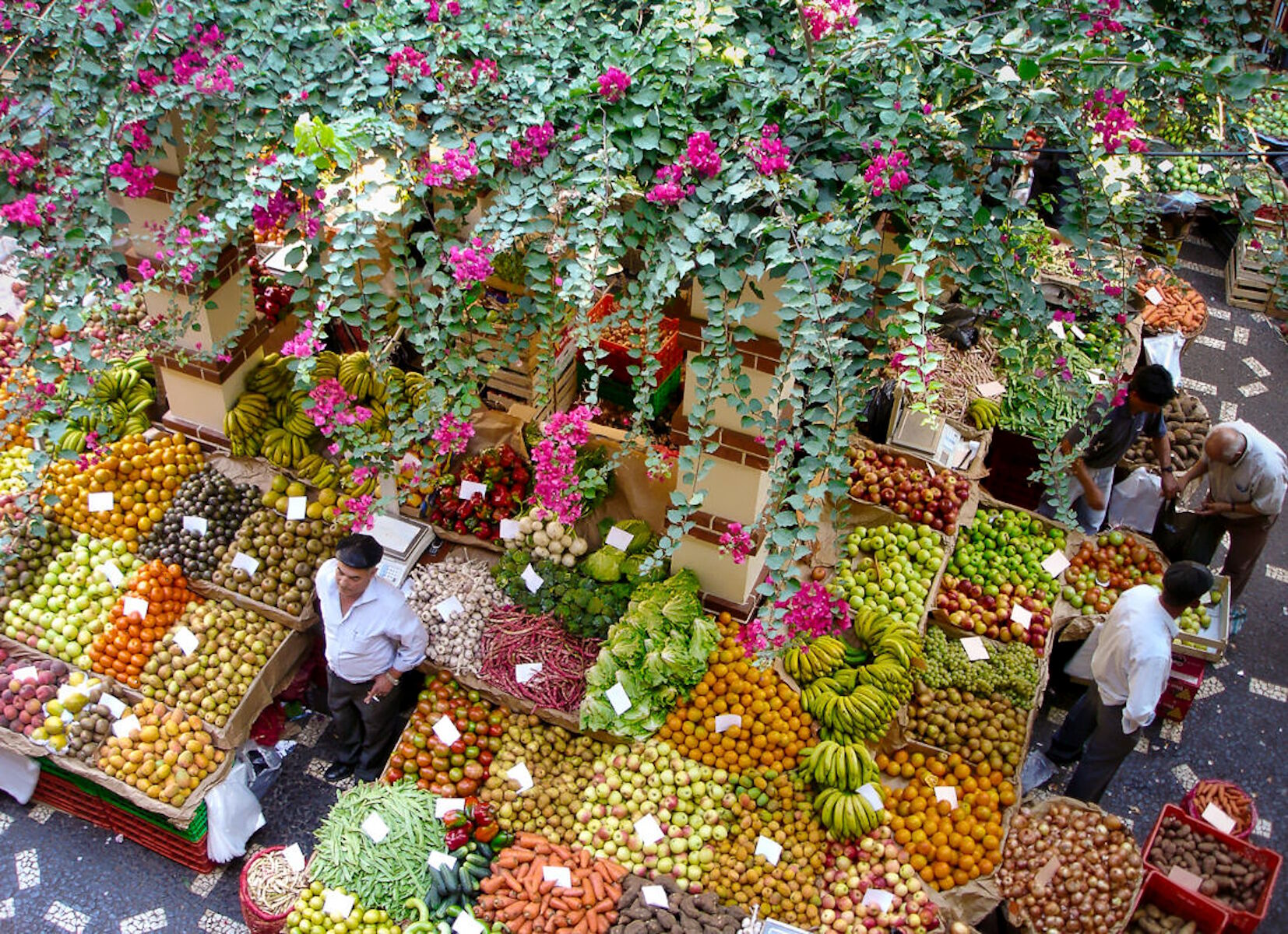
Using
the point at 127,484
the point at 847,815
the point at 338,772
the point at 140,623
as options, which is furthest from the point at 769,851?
the point at 127,484

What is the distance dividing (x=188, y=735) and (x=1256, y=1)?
20.5 feet

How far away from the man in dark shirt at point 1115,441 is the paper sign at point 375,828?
4.16 metres

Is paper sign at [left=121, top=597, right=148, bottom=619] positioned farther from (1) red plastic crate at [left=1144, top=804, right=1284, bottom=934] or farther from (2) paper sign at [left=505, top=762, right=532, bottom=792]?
(1) red plastic crate at [left=1144, top=804, right=1284, bottom=934]

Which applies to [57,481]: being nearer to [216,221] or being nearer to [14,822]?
[14,822]

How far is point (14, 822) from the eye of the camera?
18.3 ft

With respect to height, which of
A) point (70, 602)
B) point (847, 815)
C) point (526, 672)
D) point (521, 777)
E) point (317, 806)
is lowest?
point (317, 806)

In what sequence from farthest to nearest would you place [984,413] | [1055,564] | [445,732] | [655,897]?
[984,413] < [1055,564] < [445,732] < [655,897]

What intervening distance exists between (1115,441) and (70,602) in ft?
19.9

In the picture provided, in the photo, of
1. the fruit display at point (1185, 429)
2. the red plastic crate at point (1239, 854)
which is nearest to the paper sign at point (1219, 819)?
the red plastic crate at point (1239, 854)

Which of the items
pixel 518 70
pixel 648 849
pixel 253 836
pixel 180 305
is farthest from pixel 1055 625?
pixel 180 305

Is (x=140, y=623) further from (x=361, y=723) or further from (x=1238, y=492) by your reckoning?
(x=1238, y=492)

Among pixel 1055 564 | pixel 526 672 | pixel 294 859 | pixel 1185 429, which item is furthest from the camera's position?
pixel 1185 429

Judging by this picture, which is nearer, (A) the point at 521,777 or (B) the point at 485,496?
(A) the point at 521,777

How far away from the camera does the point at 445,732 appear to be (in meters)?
5.33
